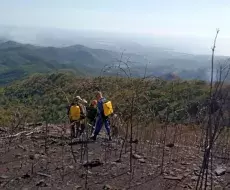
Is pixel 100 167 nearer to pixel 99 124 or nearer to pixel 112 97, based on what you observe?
pixel 99 124

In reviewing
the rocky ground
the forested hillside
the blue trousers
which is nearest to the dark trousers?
the blue trousers

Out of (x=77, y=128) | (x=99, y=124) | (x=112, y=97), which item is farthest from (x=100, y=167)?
(x=112, y=97)

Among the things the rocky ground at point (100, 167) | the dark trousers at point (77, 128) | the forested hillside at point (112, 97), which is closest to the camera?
the rocky ground at point (100, 167)

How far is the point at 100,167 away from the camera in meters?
7.40

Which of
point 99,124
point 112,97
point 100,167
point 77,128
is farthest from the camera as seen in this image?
point 112,97

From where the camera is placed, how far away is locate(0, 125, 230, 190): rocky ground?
6684 mm

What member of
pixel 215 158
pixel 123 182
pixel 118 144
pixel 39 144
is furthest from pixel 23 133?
pixel 215 158

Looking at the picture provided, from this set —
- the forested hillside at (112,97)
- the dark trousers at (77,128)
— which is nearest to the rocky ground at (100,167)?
the dark trousers at (77,128)

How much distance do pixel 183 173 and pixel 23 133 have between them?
16.0ft

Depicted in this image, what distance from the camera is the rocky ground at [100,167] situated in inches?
263

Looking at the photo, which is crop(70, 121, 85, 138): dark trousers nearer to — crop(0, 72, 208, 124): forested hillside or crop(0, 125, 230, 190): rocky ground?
crop(0, 125, 230, 190): rocky ground

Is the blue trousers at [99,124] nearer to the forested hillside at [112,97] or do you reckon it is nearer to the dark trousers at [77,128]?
the dark trousers at [77,128]

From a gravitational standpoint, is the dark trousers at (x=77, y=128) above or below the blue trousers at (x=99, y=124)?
below

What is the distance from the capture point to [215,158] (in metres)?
8.09
